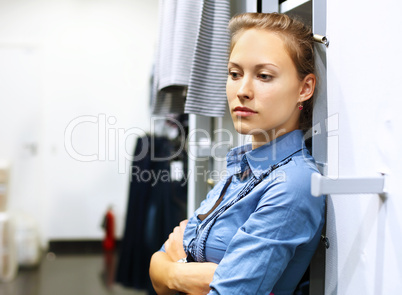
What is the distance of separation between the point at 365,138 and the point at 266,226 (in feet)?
0.70

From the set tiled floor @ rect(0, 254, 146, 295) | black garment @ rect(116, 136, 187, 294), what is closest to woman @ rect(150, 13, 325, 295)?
black garment @ rect(116, 136, 187, 294)

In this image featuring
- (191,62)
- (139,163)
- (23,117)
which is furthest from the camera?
(23,117)

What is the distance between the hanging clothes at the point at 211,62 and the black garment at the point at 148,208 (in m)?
0.93

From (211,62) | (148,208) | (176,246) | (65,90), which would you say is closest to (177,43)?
A: (211,62)

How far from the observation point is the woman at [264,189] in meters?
0.63

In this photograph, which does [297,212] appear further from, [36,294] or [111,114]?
[111,114]

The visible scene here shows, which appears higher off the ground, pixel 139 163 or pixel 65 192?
pixel 139 163

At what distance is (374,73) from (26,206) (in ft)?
10.5

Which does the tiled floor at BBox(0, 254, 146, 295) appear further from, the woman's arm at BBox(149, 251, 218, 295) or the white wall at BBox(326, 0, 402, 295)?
the white wall at BBox(326, 0, 402, 295)

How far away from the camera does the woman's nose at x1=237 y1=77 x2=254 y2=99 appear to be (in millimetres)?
Answer: 712

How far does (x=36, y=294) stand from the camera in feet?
7.51

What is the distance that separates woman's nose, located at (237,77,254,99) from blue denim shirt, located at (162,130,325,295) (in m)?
0.11

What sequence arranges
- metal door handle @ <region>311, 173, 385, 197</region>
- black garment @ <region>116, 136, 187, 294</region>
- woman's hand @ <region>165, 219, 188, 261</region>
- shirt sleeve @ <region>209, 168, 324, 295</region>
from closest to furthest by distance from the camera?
metal door handle @ <region>311, 173, 385, 197</region> < shirt sleeve @ <region>209, 168, 324, 295</region> < woman's hand @ <region>165, 219, 188, 261</region> < black garment @ <region>116, 136, 187, 294</region>

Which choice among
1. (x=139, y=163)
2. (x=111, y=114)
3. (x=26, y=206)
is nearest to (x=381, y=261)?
(x=139, y=163)
